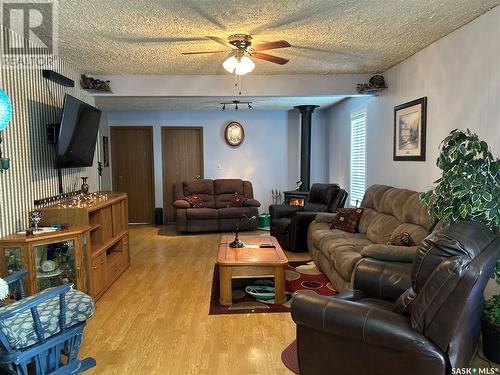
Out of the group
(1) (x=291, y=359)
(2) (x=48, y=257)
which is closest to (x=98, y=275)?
(2) (x=48, y=257)

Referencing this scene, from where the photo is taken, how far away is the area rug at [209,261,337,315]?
327cm

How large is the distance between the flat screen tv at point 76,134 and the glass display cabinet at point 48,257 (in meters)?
0.84

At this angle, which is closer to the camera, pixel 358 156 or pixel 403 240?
pixel 403 240

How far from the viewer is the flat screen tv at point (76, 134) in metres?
3.39

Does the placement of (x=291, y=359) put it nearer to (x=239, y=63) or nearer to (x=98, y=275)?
(x=98, y=275)

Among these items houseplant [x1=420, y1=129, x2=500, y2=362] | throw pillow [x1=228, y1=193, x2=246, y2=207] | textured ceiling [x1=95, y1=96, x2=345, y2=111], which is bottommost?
throw pillow [x1=228, y1=193, x2=246, y2=207]

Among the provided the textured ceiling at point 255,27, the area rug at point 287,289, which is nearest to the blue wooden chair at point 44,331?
the area rug at point 287,289

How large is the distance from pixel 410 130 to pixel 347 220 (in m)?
1.27

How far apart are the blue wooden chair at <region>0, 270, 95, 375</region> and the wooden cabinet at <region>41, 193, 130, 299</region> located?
89cm

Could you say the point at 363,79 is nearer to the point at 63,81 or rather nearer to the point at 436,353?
the point at 63,81

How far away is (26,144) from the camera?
10.5 feet

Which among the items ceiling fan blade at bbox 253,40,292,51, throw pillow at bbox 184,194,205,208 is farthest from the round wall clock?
ceiling fan blade at bbox 253,40,292,51

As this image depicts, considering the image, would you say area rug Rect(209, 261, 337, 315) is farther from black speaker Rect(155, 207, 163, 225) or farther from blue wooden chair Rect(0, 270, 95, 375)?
black speaker Rect(155, 207, 163, 225)

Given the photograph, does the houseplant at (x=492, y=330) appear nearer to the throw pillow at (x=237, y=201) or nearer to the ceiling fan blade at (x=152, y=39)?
the ceiling fan blade at (x=152, y=39)
